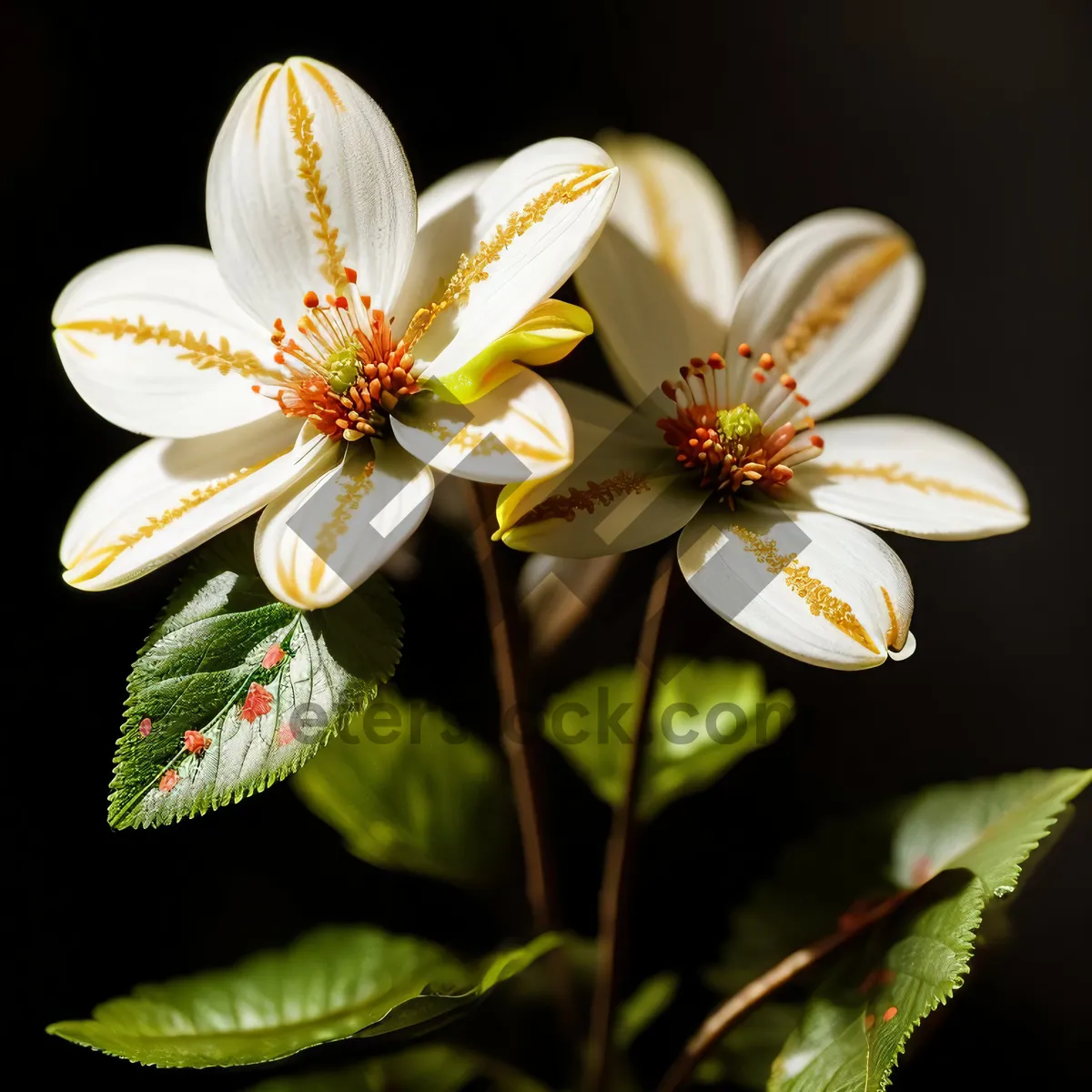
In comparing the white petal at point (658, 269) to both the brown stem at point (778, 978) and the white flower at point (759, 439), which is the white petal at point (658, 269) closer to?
the white flower at point (759, 439)

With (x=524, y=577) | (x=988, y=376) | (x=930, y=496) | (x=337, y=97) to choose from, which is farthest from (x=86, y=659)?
(x=988, y=376)

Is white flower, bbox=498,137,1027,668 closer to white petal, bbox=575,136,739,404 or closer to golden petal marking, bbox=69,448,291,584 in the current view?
white petal, bbox=575,136,739,404

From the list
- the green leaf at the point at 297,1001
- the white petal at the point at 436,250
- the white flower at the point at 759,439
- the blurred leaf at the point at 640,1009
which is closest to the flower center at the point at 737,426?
the white flower at the point at 759,439

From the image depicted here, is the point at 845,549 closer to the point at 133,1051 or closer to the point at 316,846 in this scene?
the point at 133,1051

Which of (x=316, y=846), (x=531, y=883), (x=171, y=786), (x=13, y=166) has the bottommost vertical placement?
(x=316, y=846)

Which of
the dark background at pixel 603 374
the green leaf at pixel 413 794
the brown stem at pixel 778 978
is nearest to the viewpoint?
the brown stem at pixel 778 978
